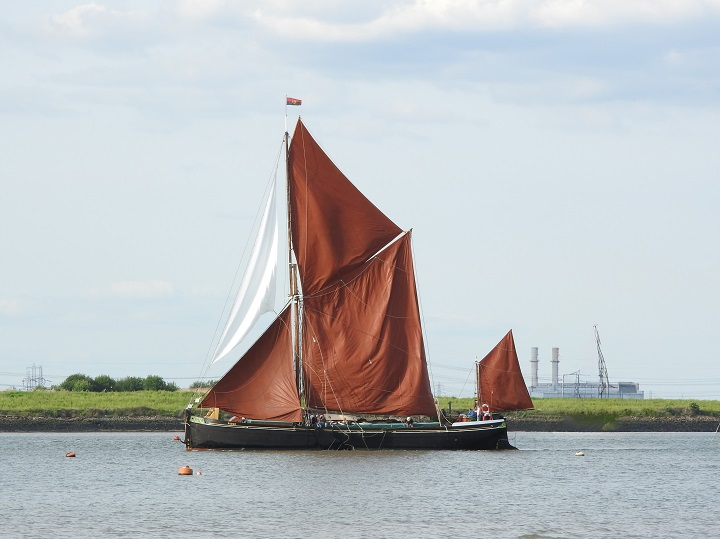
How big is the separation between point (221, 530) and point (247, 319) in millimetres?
28894

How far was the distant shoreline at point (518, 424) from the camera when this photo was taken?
11638cm

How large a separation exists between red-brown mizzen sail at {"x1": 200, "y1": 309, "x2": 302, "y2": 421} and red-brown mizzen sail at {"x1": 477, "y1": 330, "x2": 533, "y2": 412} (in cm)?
1454

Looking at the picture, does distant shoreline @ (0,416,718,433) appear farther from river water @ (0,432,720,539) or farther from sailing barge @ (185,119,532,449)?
sailing barge @ (185,119,532,449)

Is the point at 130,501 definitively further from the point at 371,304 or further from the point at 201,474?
the point at 371,304

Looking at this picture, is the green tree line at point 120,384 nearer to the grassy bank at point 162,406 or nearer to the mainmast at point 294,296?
the grassy bank at point 162,406

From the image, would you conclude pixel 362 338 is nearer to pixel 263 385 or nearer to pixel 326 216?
pixel 263 385

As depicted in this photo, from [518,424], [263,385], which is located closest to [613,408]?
[518,424]

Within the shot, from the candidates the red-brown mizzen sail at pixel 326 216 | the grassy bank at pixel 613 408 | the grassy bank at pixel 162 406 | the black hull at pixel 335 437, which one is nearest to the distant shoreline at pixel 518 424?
the grassy bank at pixel 162 406

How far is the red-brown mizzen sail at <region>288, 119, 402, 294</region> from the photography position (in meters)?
75.1

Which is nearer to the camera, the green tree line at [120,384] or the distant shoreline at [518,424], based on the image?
the distant shoreline at [518,424]

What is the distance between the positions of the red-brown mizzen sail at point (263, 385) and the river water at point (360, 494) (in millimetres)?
2660

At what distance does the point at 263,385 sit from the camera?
74.0 meters

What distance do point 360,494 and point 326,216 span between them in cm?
2369

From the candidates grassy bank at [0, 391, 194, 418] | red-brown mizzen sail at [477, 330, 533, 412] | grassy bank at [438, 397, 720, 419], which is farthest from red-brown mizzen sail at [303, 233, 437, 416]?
grassy bank at [438, 397, 720, 419]
